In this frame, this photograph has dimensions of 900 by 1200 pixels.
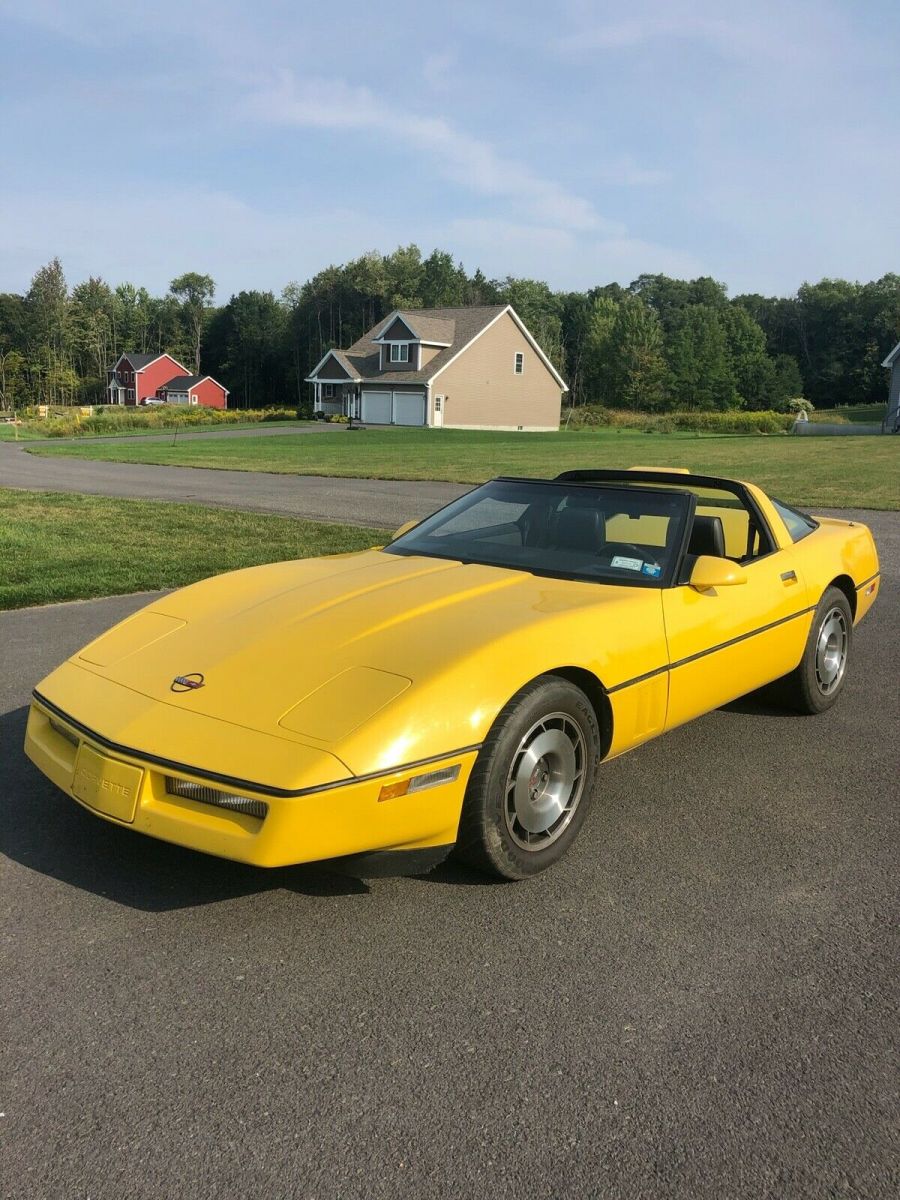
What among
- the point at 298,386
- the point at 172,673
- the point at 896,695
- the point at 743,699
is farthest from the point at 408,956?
the point at 298,386

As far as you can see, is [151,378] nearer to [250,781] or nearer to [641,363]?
[641,363]

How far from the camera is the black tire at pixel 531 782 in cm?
304

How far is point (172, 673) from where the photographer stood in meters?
3.33

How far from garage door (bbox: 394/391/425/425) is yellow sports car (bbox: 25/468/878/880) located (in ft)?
174

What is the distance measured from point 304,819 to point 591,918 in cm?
100

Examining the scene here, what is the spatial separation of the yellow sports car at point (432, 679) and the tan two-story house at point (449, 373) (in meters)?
52.5

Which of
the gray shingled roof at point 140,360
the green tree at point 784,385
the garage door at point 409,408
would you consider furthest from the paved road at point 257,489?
the green tree at point 784,385

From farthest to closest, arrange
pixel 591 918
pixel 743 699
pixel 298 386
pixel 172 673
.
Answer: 1. pixel 298 386
2. pixel 743 699
3. pixel 172 673
4. pixel 591 918

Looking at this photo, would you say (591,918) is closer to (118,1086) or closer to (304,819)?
(304,819)

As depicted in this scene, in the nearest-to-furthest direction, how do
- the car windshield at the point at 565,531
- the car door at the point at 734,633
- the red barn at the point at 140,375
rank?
the car door at the point at 734,633 → the car windshield at the point at 565,531 → the red barn at the point at 140,375

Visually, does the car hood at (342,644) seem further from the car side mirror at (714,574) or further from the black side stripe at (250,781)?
the car side mirror at (714,574)

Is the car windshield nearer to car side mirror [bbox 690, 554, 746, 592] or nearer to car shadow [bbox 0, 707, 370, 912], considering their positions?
car side mirror [bbox 690, 554, 746, 592]

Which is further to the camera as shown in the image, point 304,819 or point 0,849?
point 0,849

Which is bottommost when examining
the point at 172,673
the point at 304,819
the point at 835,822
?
the point at 835,822
